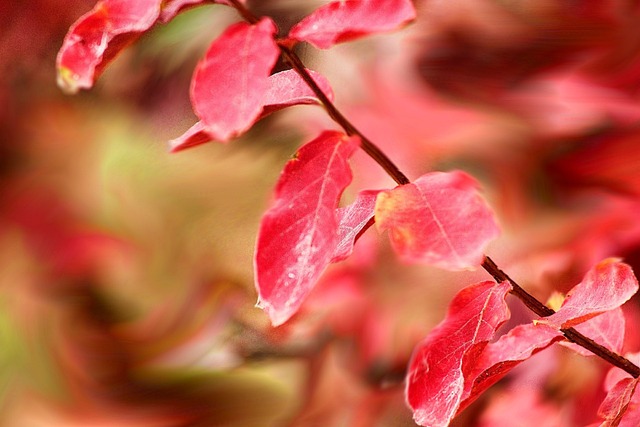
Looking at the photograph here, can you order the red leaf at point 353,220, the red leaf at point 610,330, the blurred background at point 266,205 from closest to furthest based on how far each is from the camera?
the red leaf at point 353,220, the red leaf at point 610,330, the blurred background at point 266,205

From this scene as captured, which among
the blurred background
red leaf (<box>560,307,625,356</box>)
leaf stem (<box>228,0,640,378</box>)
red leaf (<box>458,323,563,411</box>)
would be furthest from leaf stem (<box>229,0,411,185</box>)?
the blurred background

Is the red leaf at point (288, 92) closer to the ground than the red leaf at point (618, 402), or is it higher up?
higher up

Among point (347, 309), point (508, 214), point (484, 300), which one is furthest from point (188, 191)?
point (484, 300)

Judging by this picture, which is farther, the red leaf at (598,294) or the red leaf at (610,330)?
the red leaf at (610,330)

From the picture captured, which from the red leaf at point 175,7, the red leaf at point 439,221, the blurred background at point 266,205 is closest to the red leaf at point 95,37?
the red leaf at point 175,7

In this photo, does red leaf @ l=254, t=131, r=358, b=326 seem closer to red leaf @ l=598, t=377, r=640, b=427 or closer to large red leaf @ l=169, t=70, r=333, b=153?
large red leaf @ l=169, t=70, r=333, b=153


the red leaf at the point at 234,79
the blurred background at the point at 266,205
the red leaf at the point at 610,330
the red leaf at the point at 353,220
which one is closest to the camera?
the red leaf at the point at 234,79

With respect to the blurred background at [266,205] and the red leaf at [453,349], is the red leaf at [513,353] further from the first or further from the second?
the blurred background at [266,205]
